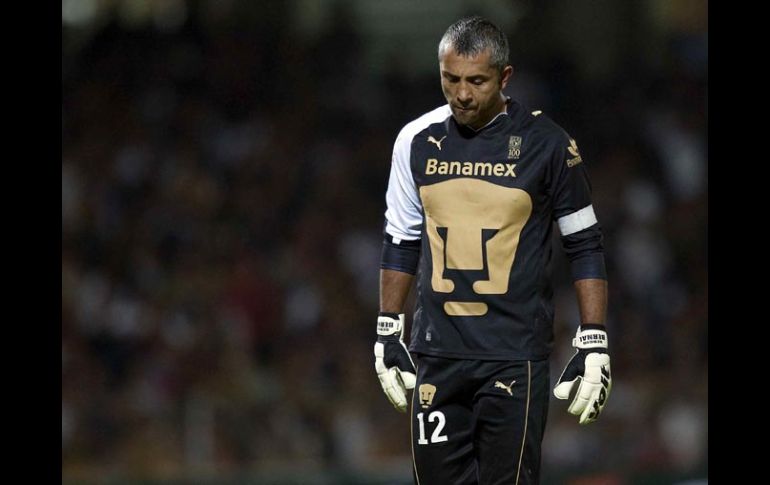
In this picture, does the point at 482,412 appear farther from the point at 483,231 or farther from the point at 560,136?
the point at 560,136

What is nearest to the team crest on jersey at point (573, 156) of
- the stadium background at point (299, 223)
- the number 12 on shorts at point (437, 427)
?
the number 12 on shorts at point (437, 427)

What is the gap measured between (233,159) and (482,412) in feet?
21.1

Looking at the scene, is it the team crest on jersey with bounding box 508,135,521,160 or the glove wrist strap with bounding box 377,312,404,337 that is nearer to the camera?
the team crest on jersey with bounding box 508,135,521,160

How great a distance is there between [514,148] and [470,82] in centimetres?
30

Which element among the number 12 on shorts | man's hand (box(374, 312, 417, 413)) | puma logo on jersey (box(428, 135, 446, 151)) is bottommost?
the number 12 on shorts

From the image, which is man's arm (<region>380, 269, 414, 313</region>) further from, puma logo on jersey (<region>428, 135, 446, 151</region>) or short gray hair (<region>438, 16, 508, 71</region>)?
short gray hair (<region>438, 16, 508, 71</region>)

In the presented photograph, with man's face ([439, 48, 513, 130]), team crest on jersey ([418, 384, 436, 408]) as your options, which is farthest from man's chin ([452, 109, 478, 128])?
team crest on jersey ([418, 384, 436, 408])

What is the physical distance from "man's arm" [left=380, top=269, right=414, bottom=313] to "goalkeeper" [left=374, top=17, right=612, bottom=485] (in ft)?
0.68

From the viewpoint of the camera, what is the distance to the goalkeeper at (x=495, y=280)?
488 cm

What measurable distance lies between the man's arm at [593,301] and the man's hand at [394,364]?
70cm

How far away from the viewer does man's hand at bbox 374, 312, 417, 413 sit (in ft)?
16.9

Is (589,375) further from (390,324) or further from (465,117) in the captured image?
(465,117)

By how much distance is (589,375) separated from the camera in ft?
16.0

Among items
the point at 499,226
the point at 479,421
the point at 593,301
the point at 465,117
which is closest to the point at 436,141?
the point at 465,117
